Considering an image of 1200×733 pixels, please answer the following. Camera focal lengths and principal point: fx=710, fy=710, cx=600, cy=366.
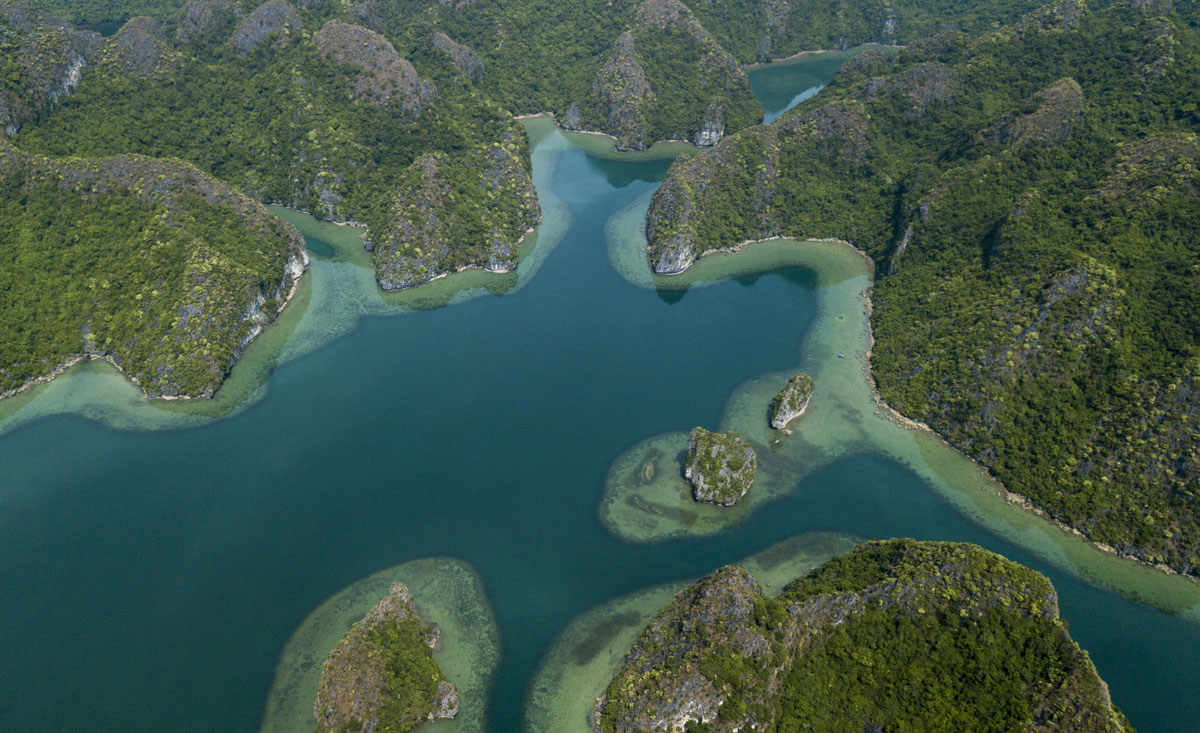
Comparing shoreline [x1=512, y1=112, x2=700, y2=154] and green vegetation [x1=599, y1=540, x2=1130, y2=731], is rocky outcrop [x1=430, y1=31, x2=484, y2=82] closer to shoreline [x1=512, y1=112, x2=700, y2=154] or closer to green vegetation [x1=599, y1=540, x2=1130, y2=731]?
shoreline [x1=512, y1=112, x2=700, y2=154]

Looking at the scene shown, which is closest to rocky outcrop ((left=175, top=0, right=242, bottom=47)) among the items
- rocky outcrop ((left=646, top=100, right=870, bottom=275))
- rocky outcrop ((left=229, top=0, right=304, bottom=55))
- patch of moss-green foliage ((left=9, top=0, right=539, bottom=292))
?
patch of moss-green foliage ((left=9, top=0, right=539, bottom=292))

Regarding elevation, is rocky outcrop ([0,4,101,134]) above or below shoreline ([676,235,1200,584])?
above

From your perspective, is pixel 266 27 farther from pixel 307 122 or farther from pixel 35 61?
pixel 35 61

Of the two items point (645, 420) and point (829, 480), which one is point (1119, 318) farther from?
point (645, 420)

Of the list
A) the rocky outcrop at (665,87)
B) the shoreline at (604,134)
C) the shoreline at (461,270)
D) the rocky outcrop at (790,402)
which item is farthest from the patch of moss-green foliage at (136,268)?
the rocky outcrop at (665,87)

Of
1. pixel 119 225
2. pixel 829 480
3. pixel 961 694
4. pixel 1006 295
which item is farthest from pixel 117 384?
pixel 1006 295

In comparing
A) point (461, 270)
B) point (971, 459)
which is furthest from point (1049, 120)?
point (461, 270)
